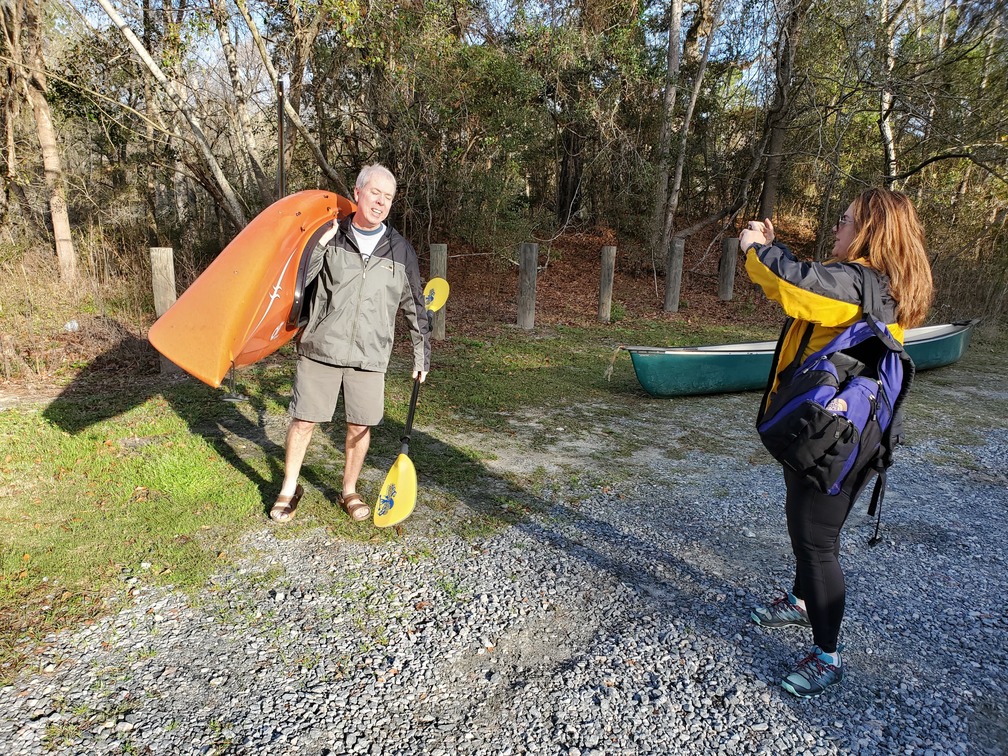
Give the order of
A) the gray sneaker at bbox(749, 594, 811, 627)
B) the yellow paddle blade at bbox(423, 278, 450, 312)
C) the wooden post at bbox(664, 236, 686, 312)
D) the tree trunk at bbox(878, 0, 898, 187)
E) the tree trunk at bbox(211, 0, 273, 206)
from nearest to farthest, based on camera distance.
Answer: the gray sneaker at bbox(749, 594, 811, 627)
the yellow paddle blade at bbox(423, 278, 450, 312)
the tree trunk at bbox(211, 0, 273, 206)
the tree trunk at bbox(878, 0, 898, 187)
the wooden post at bbox(664, 236, 686, 312)

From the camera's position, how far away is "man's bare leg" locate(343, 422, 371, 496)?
11.9 feet

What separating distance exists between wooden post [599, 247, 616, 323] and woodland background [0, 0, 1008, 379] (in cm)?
282

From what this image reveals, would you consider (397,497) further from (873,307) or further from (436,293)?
(873,307)

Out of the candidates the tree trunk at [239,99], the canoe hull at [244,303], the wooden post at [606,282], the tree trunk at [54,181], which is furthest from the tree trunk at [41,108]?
the wooden post at [606,282]

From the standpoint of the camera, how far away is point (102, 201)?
11.0 meters

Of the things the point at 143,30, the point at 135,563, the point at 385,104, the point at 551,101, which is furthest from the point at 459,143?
the point at 135,563

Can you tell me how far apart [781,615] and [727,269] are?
1180cm

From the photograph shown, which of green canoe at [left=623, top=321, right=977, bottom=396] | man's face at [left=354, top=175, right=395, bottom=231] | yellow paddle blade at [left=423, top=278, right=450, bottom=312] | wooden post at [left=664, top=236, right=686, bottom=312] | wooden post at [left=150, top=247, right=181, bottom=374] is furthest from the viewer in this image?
wooden post at [left=664, top=236, right=686, bottom=312]

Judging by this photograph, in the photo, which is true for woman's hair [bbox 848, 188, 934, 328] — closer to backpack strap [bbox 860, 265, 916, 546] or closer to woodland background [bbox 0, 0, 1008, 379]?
backpack strap [bbox 860, 265, 916, 546]

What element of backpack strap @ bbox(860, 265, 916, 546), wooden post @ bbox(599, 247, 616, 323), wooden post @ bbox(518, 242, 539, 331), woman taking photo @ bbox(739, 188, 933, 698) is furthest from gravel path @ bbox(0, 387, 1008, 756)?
wooden post @ bbox(599, 247, 616, 323)

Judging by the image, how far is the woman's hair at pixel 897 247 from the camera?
227cm

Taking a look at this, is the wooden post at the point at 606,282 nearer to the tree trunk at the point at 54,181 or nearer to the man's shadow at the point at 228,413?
the man's shadow at the point at 228,413

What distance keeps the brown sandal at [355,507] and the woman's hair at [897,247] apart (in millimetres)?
2731

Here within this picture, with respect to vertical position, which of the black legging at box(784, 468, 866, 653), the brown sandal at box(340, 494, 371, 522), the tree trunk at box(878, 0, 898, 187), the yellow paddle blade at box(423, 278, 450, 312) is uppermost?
the tree trunk at box(878, 0, 898, 187)
